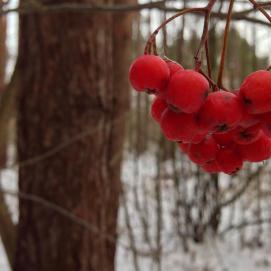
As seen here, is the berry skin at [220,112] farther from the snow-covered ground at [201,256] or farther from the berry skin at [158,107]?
the snow-covered ground at [201,256]

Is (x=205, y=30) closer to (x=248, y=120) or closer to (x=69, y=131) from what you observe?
(x=248, y=120)

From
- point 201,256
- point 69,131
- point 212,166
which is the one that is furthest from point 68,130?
point 201,256

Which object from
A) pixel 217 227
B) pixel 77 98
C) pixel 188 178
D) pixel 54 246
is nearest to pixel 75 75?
pixel 77 98

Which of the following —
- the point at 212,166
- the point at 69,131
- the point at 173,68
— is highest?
the point at 69,131

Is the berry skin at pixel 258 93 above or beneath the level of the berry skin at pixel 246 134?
above

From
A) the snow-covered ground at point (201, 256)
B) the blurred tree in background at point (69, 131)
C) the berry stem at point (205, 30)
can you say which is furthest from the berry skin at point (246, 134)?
the snow-covered ground at point (201, 256)

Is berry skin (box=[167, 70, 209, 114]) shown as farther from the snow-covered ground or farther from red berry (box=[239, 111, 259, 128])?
the snow-covered ground
